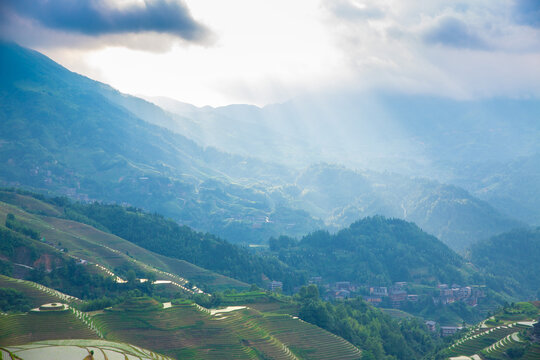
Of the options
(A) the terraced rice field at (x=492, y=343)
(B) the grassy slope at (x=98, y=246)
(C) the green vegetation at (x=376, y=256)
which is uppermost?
(C) the green vegetation at (x=376, y=256)

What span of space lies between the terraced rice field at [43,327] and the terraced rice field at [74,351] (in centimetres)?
694

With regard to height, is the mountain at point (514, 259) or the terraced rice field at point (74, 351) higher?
the mountain at point (514, 259)

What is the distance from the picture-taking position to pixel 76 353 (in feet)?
148

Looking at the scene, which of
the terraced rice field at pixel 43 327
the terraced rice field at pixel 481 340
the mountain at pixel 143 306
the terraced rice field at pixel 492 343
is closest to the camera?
the terraced rice field at pixel 43 327

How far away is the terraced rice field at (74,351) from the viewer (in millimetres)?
42741

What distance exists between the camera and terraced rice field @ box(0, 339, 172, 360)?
→ 42.7 meters

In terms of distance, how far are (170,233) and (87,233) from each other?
26150mm

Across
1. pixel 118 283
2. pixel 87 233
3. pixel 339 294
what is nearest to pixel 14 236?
pixel 118 283

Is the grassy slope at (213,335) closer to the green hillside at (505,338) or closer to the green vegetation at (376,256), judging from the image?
the green hillside at (505,338)

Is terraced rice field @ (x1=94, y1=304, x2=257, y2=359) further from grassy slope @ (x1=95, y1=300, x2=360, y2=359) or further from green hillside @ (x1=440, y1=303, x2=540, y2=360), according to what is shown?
green hillside @ (x1=440, y1=303, x2=540, y2=360)

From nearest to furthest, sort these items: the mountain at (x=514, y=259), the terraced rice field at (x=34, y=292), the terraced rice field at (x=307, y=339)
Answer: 1. the terraced rice field at (x=307, y=339)
2. the terraced rice field at (x=34, y=292)
3. the mountain at (x=514, y=259)

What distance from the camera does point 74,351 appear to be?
4556cm

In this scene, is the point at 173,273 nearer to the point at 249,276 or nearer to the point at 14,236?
the point at 249,276

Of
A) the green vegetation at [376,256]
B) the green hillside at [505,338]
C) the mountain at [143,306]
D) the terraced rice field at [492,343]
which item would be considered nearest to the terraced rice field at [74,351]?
the mountain at [143,306]
